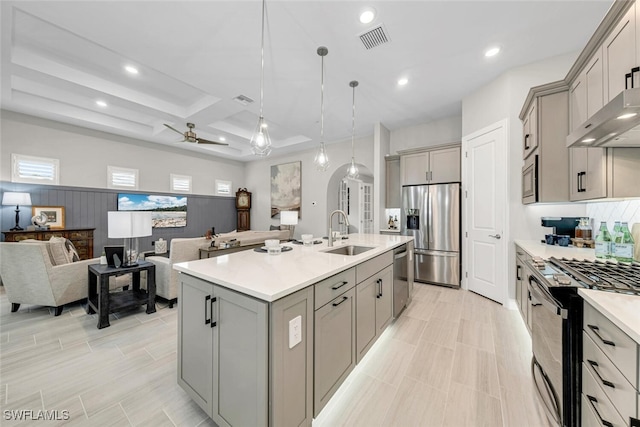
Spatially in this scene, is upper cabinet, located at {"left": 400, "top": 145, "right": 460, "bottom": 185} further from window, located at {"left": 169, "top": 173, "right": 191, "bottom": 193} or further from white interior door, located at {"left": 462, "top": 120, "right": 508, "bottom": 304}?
window, located at {"left": 169, "top": 173, "right": 191, "bottom": 193}

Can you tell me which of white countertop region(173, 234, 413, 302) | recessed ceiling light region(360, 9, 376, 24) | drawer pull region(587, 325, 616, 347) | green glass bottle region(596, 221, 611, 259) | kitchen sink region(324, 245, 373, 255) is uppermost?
recessed ceiling light region(360, 9, 376, 24)

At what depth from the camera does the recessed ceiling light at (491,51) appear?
2.62 m

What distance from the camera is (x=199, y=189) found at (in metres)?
7.03

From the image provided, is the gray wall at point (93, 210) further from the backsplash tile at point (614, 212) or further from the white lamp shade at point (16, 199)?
the backsplash tile at point (614, 212)

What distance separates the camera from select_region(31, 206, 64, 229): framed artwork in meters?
4.29

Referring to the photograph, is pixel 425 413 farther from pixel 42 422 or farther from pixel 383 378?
pixel 42 422

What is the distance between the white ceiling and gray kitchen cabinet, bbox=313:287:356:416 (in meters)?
2.59

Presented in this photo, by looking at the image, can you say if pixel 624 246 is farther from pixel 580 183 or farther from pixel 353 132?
pixel 353 132

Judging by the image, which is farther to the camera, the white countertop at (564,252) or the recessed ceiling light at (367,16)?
the recessed ceiling light at (367,16)

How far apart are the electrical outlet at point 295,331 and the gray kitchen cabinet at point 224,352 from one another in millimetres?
131

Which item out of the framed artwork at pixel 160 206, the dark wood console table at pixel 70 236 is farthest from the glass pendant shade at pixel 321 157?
the dark wood console table at pixel 70 236

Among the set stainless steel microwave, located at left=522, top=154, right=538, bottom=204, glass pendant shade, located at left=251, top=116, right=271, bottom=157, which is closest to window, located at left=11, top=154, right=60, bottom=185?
glass pendant shade, located at left=251, top=116, right=271, bottom=157

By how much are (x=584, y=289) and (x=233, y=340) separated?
1764 millimetres

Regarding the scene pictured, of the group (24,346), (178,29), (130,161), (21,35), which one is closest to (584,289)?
(178,29)
